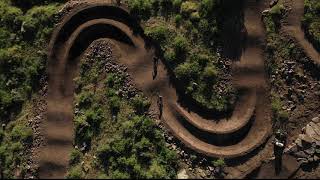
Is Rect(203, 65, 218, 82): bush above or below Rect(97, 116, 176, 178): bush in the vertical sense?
above

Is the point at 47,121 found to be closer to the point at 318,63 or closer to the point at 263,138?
the point at 263,138

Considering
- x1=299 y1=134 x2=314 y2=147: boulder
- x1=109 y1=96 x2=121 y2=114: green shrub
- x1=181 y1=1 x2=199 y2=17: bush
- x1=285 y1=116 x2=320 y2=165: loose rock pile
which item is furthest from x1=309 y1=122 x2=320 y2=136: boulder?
x1=109 y1=96 x2=121 y2=114: green shrub

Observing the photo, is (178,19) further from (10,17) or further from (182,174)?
(10,17)

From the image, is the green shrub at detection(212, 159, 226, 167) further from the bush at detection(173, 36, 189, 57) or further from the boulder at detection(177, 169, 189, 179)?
the bush at detection(173, 36, 189, 57)

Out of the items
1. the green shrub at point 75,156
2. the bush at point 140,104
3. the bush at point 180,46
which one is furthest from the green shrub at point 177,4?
the green shrub at point 75,156

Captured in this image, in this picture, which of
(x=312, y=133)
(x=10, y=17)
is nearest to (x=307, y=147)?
(x=312, y=133)

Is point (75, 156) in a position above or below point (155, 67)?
below

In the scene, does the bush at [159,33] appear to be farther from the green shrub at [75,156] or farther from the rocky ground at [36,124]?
the green shrub at [75,156]
